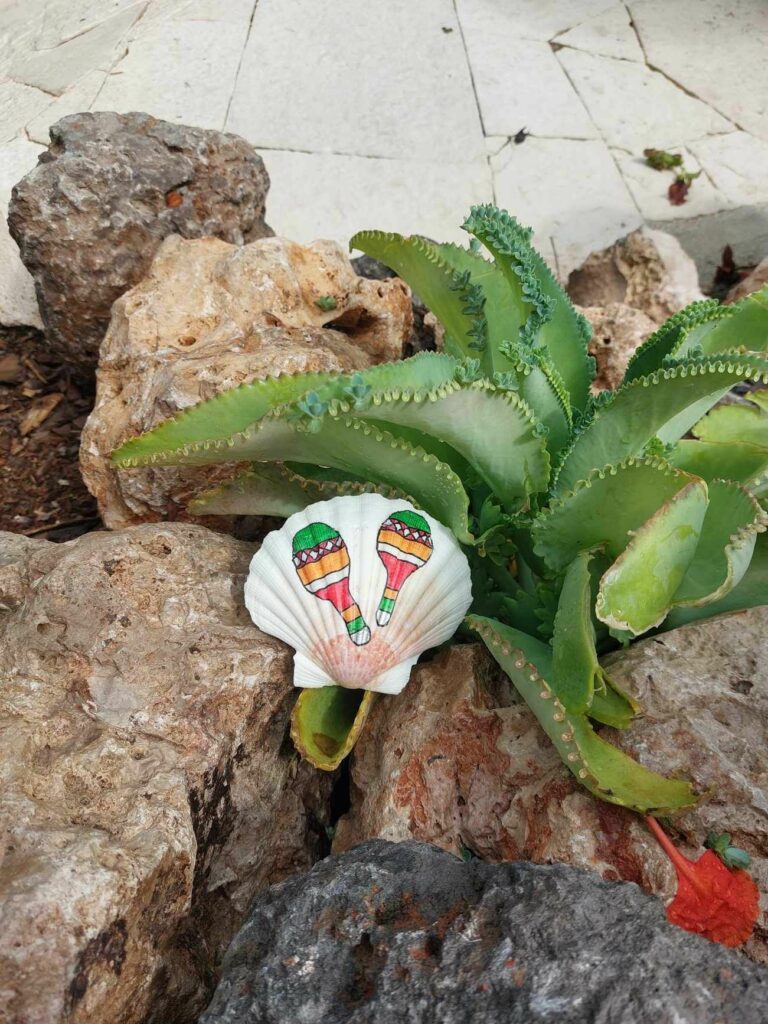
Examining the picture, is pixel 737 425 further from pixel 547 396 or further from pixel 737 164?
pixel 737 164

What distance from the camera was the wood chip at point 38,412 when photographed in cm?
255

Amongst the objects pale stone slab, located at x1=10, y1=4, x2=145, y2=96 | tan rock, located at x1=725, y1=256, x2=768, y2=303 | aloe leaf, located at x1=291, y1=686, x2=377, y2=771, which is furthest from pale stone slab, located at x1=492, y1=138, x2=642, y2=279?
aloe leaf, located at x1=291, y1=686, x2=377, y2=771

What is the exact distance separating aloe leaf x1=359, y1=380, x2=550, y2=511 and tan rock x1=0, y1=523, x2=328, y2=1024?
0.39 m

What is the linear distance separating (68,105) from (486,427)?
10.8 feet

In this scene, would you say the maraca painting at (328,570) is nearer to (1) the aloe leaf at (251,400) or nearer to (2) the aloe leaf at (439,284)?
(1) the aloe leaf at (251,400)

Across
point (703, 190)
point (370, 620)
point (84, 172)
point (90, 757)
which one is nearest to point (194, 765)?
point (90, 757)

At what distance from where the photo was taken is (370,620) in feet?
4.38

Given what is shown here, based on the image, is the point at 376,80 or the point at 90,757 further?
the point at 376,80

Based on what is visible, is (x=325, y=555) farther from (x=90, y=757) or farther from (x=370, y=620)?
(x=90, y=757)

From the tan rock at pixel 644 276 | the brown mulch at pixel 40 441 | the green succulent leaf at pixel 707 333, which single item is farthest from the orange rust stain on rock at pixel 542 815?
the tan rock at pixel 644 276

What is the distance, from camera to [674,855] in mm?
1138

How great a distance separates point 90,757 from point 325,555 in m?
0.41

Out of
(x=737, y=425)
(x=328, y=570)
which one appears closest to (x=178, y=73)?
(x=737, y=425)

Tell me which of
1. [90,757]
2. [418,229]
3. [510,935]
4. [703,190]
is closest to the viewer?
[510,935]
